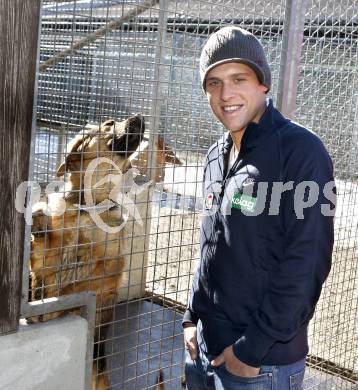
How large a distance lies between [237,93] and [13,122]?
853 millimetres

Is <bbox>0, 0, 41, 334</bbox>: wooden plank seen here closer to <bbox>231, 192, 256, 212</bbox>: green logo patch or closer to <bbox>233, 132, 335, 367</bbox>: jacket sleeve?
<bbox>231, 192, 256, 212</bbox>: green logo patch

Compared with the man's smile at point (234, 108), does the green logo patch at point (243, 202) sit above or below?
below

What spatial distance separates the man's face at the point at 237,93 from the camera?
2191 millimetres

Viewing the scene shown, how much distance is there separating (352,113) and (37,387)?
3.09 metres

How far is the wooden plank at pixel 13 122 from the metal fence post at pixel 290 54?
72.1 inches

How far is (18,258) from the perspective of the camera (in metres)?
2.15

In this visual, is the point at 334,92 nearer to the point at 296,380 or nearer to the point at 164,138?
the point at 164,138

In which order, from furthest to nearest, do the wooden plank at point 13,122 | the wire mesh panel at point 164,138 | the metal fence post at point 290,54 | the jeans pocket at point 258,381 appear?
the metal fence post at point 290,54, the wire mesh panel at point 164,138, the jeans pocket at point 258,381, the wooden plank at point 13,122

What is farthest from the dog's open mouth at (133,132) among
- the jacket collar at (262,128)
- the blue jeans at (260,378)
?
the blue jeans at (260,378)

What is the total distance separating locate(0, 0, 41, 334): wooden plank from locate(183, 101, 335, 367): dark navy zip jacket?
2.55 ft

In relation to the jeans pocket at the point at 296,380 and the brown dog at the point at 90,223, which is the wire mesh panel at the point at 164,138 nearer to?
the brown dog at the point at 90,223

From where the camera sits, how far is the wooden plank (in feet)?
6.47

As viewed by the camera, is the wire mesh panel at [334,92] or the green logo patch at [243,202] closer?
the green logo patch at [243,202]

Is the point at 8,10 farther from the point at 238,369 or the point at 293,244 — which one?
the point at 238,369
